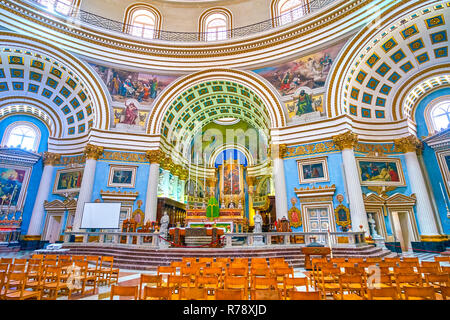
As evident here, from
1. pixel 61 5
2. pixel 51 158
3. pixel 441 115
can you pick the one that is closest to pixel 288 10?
pixel 441 115

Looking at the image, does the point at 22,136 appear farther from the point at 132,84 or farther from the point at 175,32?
the point at 175,32

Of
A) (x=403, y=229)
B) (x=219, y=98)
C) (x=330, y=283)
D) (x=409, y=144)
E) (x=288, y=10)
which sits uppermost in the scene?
(x=288, y=10)

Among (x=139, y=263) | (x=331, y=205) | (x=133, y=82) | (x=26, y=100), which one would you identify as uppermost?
(x=133, y=82)

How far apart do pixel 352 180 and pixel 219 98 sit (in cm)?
1332

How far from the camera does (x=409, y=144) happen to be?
49.5ft

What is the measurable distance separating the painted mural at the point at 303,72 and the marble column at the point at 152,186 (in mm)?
10336

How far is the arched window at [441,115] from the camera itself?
15156 millimetres

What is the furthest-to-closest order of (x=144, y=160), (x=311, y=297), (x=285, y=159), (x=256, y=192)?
(x=256, y=192)
(x=144, y=160)
(x=285, y=159)
(x=311, y=297)

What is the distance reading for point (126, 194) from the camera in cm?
1683

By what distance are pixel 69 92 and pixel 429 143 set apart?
25.9 meters

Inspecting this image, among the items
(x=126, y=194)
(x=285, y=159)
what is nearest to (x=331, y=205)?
(x=285, y=159)

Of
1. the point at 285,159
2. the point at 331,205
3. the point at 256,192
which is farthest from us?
the point at 256,192

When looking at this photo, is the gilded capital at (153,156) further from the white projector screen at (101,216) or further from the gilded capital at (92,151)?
the white projector screen at (101,216)
